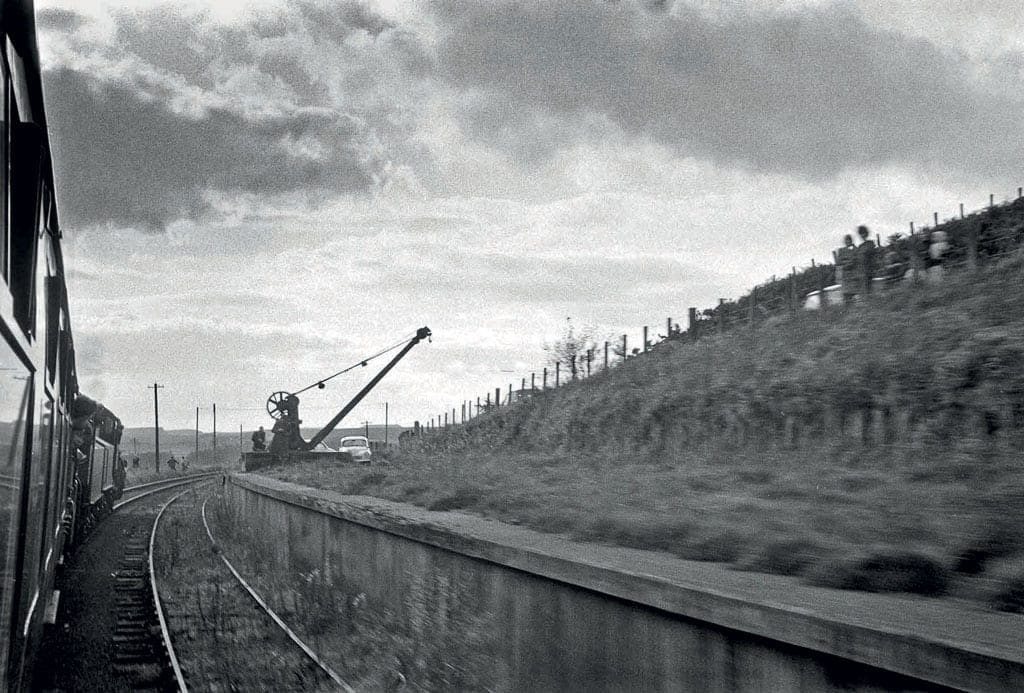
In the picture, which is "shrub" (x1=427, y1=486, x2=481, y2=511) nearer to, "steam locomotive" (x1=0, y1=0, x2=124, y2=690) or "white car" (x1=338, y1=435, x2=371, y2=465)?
"steam locomotive" (x1=0, y1=0, x2=124, y2=690)

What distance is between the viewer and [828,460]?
10.2 m

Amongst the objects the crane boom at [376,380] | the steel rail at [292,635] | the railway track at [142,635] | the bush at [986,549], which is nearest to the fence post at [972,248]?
the bush at [986,549]

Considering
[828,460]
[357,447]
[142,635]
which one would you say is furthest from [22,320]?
[357,447]

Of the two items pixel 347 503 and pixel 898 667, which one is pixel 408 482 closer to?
pixel 347 503

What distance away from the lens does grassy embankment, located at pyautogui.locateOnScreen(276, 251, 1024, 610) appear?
472 centimetres

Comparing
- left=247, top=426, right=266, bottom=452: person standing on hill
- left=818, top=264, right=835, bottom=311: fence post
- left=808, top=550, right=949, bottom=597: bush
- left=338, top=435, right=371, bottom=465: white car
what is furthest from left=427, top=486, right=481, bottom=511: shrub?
left=338, top=435, right=371, bottom=465: white car

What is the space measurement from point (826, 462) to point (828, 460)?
22 centimetres

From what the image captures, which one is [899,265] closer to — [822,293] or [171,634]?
[822,293]

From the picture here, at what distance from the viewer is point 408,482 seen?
43.3ft

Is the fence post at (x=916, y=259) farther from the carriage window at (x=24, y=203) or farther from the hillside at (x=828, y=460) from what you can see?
the carriage window at (x=24, y=203)

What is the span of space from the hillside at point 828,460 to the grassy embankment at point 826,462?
0.8 inches

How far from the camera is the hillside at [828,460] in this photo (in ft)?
15.5

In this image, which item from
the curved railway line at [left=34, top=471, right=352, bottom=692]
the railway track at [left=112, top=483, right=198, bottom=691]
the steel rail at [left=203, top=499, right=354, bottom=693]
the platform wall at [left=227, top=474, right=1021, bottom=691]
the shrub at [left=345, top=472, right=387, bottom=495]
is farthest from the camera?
the shrub at [left=345, top=472, right=387, bottom=495]

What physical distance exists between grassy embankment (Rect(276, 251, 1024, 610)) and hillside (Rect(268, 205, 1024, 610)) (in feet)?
0.07
